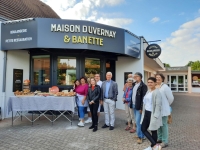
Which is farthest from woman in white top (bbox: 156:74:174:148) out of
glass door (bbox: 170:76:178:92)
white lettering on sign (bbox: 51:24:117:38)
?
glass door (bbox: 170:76:178:92)

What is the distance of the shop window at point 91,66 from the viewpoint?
8.13 m

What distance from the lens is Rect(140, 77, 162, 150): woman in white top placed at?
362 centimetres

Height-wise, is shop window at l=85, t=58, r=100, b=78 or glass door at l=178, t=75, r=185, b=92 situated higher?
shop window at l=85, t=58, r=100, b=78

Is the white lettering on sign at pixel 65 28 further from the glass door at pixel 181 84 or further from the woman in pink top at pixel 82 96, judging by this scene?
the glass door at pixel 181 84

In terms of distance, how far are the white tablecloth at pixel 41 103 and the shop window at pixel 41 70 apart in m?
2.03

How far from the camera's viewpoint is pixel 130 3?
428 inches

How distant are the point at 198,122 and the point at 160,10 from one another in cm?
769

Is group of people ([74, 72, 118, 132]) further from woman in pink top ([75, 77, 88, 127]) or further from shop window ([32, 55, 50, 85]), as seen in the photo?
shop window ([32, 55, 50, 85])

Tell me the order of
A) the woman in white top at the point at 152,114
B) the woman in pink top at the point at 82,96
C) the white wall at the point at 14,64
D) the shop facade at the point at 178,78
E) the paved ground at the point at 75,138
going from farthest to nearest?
1. the shop facade at the point at 178,78
2. the white wall at the point at 14,64
3. the woman in pink top at the point at 82,96
4. the paved ground at the point at 75,138
5. the woman in white top at the point at 152,114

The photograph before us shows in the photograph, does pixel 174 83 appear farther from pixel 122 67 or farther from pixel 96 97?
pixel 96 97

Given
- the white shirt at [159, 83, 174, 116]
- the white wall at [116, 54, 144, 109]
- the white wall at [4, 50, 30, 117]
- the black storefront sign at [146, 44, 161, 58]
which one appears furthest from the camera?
the white wall at [116, 54, 144, 109]

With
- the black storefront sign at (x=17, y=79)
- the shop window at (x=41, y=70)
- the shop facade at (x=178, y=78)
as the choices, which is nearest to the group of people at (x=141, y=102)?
the shop window at (x=41, y=70)

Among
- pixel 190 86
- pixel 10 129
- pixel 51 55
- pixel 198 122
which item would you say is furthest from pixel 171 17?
pixel 190 86

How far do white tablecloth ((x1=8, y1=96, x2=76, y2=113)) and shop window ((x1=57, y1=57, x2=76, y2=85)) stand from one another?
1.97 meters
